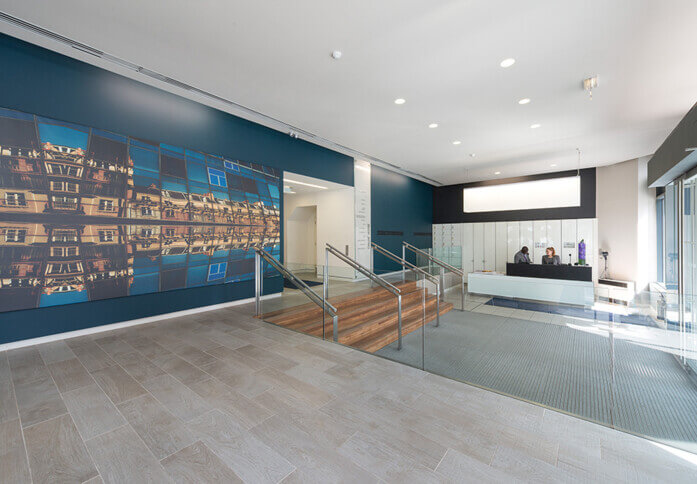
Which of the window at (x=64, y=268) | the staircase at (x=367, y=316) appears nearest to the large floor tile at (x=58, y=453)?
the window at (x=64, y=268)

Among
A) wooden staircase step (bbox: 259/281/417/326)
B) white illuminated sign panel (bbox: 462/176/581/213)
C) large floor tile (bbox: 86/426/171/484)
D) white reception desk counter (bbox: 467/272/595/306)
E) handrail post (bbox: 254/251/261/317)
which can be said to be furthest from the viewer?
white illuminated sign panel (bbox: 462/176/581/213)

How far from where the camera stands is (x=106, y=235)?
12.6 feet

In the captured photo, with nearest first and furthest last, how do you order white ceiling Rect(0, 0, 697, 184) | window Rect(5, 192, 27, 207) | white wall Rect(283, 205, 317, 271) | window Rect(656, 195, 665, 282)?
white ceiling Rect(0, 0, 697, 184), window Rect(5, 192, 27, 207), window Rect(656, 195, 665, 282), white wall Rect(283, 205, 317, 271)

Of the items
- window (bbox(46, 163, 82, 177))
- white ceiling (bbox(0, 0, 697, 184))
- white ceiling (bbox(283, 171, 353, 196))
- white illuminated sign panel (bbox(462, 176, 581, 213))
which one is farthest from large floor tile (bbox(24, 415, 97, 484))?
white illuminated sign panel (bbox(462, 176, 581, 213))

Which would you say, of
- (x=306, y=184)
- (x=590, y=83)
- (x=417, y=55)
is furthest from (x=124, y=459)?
(x=306, y=184)

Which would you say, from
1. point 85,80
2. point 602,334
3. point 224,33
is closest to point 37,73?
point 85,80

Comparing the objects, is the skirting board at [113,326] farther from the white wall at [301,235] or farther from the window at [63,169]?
the white wall at [301,235]

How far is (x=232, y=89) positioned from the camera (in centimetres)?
444

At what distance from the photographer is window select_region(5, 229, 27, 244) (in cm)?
318

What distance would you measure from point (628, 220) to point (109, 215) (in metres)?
12.0

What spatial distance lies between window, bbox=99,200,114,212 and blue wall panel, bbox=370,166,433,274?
19.5 ft

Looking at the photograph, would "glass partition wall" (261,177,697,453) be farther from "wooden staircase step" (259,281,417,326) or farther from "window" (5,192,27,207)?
"window" (5,192,27,207)

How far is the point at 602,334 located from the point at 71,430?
386 centimetres

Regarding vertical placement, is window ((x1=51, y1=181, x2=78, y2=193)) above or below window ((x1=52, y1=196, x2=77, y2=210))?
above
